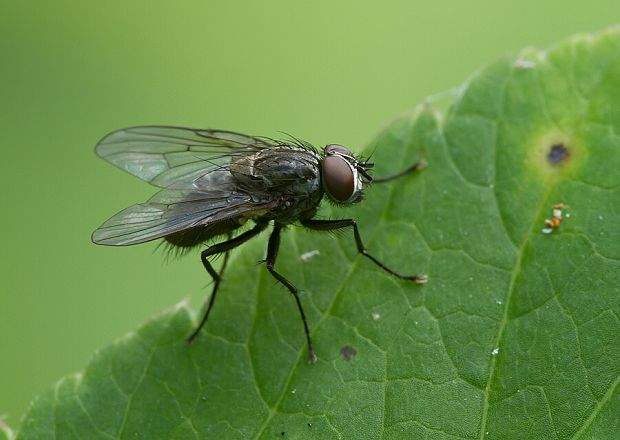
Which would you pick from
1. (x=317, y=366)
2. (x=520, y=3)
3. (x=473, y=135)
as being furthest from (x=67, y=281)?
(x=520, y=3)

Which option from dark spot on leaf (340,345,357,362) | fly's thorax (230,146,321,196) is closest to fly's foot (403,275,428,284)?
dark spot on leaf (340,345,357,362)

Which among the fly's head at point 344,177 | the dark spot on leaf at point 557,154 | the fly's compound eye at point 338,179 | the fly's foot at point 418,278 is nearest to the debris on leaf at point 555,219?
the dark spot on leaf at point 557,154

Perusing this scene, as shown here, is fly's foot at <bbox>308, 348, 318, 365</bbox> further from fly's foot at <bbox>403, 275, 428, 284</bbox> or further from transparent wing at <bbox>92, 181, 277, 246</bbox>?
transparent wing at <bbox>92, 181, 277, 246</bbox>

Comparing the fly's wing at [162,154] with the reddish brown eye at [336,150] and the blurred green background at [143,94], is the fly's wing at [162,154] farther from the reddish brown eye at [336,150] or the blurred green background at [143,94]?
the blurred green background at [143,94]

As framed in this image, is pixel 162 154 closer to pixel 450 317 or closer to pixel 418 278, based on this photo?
pixel 418 278

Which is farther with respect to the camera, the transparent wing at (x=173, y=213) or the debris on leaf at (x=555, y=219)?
the transparent wing at (x=173, y=213)

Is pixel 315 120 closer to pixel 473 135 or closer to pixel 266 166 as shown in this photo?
pixel 266 166

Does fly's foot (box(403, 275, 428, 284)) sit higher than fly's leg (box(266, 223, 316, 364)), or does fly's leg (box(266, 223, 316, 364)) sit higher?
fly's leg (box(266, 223, 316, 364))

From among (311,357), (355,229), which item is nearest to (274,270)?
(355,229)
